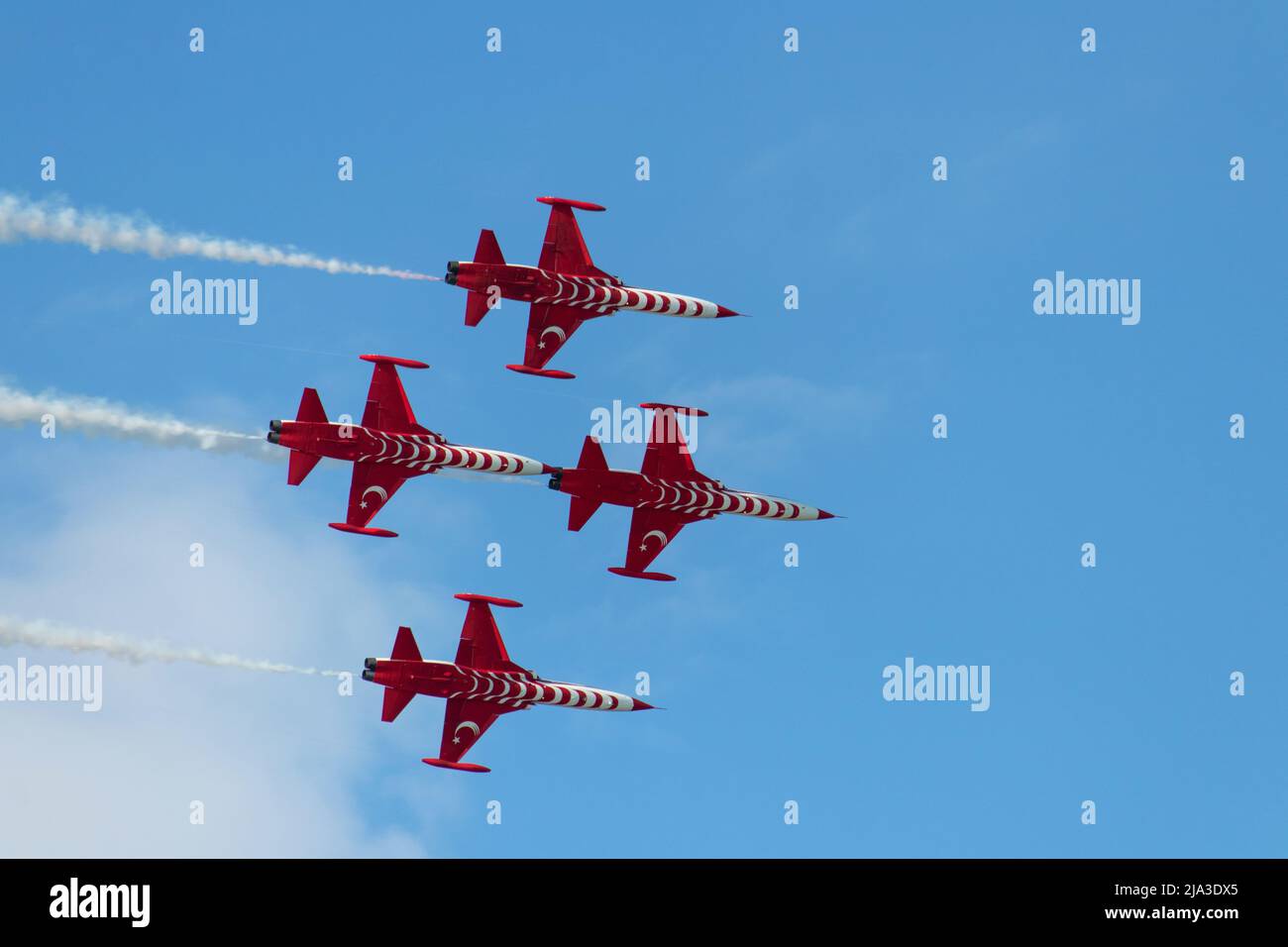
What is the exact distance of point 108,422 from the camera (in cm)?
9856

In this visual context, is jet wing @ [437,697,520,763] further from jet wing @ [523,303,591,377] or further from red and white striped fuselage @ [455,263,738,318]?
red and white striped fuselage @ [455,263,738,318]

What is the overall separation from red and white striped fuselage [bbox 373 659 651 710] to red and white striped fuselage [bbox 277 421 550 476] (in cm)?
853

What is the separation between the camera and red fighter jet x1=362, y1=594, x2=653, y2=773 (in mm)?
100500

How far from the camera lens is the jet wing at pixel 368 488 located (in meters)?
101

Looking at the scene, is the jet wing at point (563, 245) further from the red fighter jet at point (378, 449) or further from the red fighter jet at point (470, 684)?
the red fighter jet at point (470, 684)

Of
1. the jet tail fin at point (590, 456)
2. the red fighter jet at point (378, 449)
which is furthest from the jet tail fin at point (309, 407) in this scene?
the jet tail fin at point (590, 456)

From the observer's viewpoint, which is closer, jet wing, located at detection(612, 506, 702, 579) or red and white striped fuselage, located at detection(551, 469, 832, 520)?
red and white striped fuselage, located at detection(551, 469, 832, 520)

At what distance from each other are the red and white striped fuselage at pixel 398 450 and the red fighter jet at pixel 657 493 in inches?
88.8

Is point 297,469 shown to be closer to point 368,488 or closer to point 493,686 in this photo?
point 368,488

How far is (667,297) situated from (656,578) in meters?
12.8

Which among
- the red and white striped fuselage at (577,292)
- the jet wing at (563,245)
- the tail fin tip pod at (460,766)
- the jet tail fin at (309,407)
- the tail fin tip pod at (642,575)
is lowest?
the tail fin tip pod at (460,766)

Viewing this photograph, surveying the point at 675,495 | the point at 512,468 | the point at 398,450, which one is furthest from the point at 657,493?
the point at 398,450

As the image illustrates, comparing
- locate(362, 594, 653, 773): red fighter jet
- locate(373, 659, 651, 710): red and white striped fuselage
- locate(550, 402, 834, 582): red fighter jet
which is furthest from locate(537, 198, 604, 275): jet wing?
locate(373, 659, 651, 710): red and white striped fuselage
